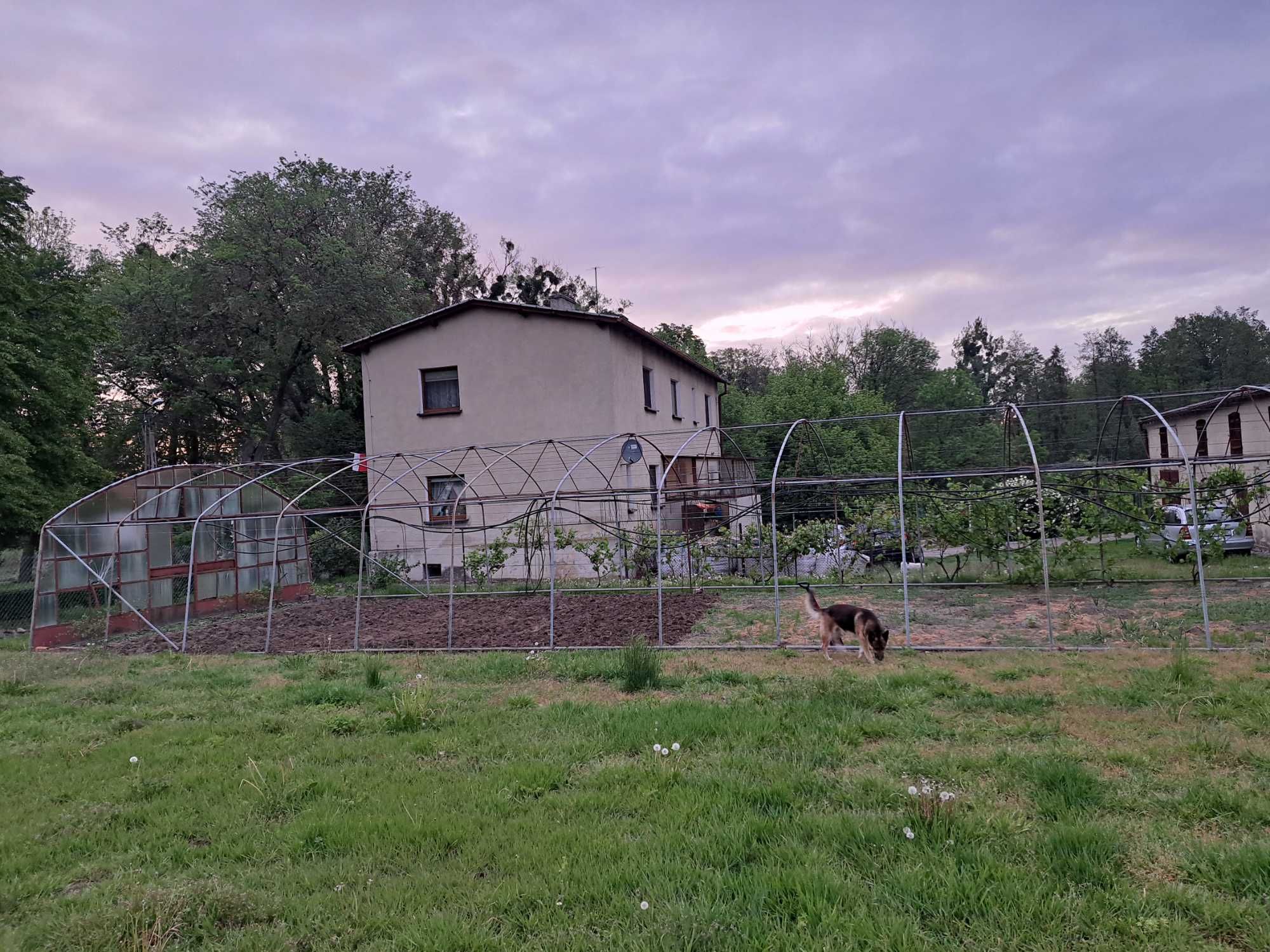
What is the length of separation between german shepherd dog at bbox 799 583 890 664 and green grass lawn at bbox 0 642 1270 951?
0.72m

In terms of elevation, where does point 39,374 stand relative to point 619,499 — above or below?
above

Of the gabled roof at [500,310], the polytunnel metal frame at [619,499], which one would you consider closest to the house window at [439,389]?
the gabled roof at [500,310]

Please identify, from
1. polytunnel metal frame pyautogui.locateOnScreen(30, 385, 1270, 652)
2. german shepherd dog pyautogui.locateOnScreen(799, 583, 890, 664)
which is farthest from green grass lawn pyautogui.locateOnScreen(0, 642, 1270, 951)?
polytunnel metal frame pyautogui.locateOnScreen(30, 385, 1270, 652)

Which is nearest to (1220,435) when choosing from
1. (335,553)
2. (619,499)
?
(619,499)

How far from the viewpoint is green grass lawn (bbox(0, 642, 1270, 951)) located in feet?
9.94

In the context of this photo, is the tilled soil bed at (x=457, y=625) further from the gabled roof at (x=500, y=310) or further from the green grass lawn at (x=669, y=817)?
the gabled roof at (x=500, y=310)

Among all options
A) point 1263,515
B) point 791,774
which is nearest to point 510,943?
point 791,774

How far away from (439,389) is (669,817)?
17.3m

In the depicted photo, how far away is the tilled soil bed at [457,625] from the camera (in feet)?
33.9

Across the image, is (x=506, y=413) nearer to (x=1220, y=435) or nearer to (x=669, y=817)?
(x=669, y=817)

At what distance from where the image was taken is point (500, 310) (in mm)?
19188

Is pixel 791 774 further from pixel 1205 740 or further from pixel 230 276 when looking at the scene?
pixel 230 276

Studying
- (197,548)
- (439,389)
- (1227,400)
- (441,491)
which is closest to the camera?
(1227,400)

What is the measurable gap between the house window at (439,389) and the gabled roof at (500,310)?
124cm
